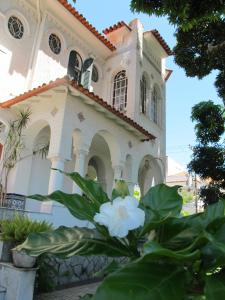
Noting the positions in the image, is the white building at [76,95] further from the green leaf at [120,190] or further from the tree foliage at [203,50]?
→ the green leaf at [120,190]

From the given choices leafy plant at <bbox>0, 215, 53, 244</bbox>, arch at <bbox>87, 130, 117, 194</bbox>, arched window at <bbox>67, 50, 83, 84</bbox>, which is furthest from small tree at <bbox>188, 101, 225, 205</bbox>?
leafy plant at <bbox>0, 215, 53, 244</bbox>

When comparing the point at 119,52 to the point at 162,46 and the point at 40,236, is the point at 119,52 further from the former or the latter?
the point at 40,236

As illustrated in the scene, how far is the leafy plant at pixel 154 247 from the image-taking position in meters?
0.78

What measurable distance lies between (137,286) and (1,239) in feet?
15.6

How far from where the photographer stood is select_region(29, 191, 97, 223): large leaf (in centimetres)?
116

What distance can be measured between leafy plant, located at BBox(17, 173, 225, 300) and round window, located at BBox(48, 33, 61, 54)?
10.6 m

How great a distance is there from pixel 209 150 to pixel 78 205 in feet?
33.4

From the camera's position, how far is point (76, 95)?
8.44 meters

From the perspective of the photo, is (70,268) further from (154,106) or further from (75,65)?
(154,106)

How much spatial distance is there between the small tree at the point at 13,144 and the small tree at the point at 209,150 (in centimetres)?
594

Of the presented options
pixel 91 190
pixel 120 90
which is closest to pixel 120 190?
pixel 91 190

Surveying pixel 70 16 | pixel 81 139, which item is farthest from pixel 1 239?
pixel 70 16

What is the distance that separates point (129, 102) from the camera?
12.2 meters

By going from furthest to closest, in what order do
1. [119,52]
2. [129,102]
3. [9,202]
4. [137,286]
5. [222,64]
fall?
[119,52] → [129,102] → [222,64] → [9,202] → [137,286]
